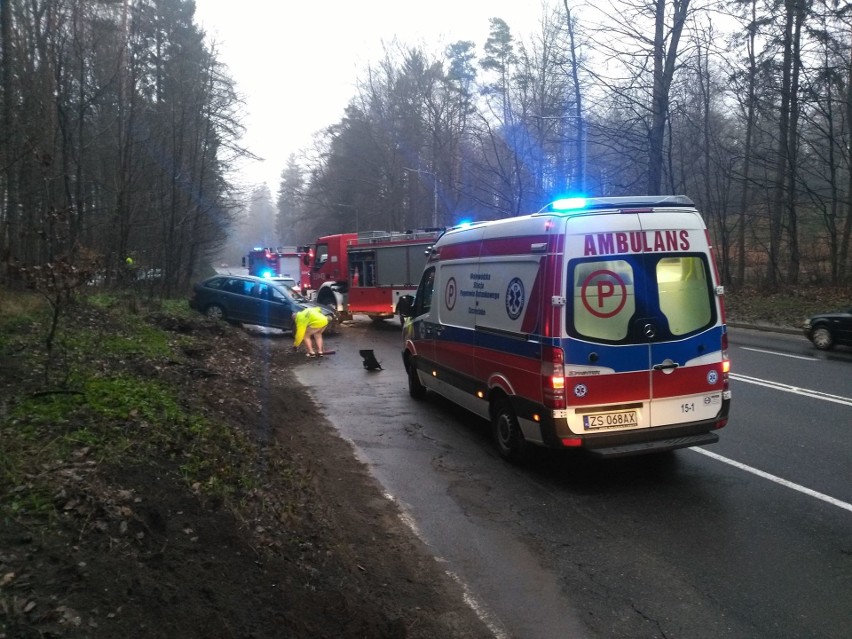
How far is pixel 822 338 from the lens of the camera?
15164 mm

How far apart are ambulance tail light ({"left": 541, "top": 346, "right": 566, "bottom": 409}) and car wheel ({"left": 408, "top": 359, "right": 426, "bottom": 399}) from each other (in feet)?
15.1

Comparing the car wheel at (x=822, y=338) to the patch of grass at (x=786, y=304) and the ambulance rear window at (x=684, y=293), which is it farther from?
the ambulance rear window at (x=684, y=293)

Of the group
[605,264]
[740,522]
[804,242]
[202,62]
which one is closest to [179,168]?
[202,62]

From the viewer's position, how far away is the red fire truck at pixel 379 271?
21125mm

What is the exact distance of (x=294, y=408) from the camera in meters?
9.82

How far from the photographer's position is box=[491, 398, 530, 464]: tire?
6914 millimetres

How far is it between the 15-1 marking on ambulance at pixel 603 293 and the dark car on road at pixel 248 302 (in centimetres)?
1399

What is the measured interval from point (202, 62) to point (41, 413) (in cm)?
2452

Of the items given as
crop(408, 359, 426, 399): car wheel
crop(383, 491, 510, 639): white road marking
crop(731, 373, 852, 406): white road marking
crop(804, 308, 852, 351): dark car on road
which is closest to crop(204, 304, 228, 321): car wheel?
crop(408, 359, 426, 399): car wheel

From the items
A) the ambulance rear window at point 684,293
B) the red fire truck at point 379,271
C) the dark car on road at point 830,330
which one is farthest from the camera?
the red fire truck at point 379,271

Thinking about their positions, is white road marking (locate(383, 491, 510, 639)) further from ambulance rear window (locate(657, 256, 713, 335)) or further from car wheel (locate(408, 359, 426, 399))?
car wheel (locate(408, 359, 426, 399))

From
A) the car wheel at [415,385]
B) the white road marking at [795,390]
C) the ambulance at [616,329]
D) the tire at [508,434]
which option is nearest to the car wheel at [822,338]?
the white road marking at [795,390]

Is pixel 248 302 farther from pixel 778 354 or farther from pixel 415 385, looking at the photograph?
pixel 778 354

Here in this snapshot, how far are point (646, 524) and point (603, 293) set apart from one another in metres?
2.06
